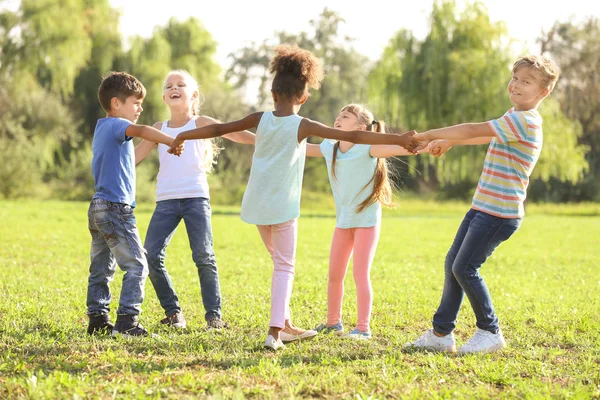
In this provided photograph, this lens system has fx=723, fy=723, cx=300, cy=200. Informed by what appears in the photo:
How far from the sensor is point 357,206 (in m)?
5.73

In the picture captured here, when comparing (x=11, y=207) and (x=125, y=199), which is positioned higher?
(x=125, y=199)

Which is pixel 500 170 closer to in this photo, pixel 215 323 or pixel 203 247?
pixel 203 247

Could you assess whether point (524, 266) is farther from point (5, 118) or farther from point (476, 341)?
point (5, 118)

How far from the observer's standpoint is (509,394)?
4.04 m

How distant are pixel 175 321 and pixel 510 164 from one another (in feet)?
9.61

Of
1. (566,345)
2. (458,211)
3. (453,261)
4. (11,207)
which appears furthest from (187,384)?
(458,211)

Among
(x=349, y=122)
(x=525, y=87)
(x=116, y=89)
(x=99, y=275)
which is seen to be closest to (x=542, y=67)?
(x=525, y=87)

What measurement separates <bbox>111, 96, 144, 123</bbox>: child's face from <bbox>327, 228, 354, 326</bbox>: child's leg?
6.06ft

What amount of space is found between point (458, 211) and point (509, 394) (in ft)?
94.9

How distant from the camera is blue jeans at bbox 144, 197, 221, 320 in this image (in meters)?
5.90

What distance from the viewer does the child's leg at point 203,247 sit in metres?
5.89

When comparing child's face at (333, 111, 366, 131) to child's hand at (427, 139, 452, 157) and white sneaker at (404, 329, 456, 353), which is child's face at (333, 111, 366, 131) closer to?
child's hand at (427, 139, 452, 157)

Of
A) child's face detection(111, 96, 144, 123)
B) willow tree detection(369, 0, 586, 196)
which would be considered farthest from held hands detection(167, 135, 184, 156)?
willow tree detection(369, 0, 586, 196)

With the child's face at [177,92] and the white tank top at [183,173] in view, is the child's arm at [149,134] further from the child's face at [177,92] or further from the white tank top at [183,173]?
the child's face at [177,92]
